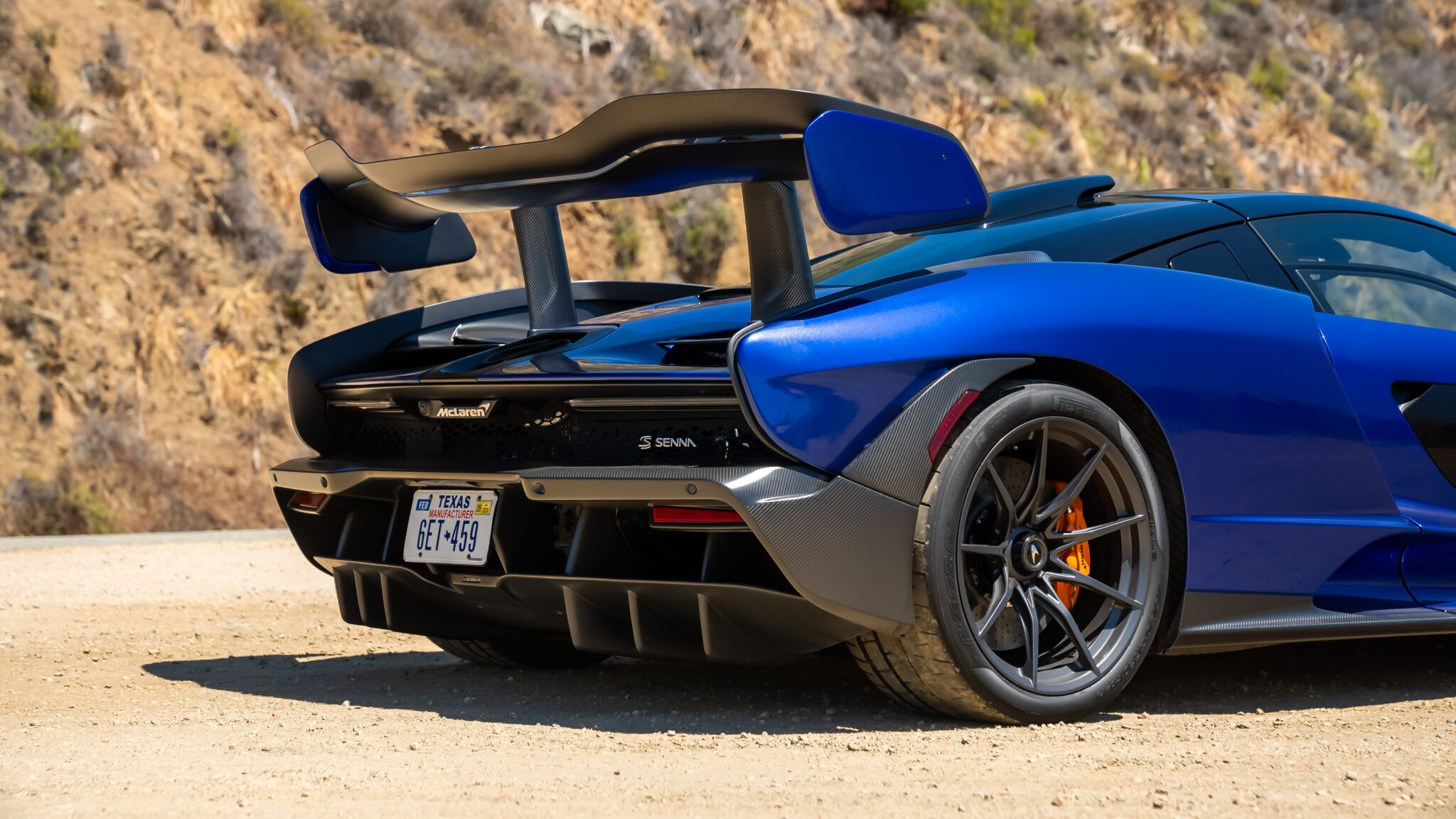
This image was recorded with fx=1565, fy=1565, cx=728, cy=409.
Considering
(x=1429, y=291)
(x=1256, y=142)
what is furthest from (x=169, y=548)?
(x=1256, y=142)

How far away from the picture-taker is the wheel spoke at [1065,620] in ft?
12.1

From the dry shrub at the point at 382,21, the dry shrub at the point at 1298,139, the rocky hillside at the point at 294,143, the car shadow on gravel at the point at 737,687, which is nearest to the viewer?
the car shadow on gravel at the point at 737,687

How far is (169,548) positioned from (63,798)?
577cm

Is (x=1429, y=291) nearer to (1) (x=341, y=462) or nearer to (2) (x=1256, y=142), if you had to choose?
(1) (x=341, y=462)

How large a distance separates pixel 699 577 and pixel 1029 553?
0.78 metres

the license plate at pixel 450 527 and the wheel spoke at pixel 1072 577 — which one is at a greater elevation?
the license plate at pixel 450 527

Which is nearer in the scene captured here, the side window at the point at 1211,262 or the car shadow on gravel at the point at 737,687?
the car shadow on gravel at the point at 737,687

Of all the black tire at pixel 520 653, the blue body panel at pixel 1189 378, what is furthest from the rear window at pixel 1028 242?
the black tire at pixel 520 653

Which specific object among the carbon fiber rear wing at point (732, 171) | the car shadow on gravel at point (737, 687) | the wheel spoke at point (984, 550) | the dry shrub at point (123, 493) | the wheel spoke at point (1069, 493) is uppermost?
the carbon fiber rear wing at point (732, 171)

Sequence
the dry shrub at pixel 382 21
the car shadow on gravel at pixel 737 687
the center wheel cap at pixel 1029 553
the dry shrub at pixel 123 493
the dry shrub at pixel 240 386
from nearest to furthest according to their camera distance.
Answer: the center wheel cap at pixel 1029 553
the car shadow on gravel at pixel 737 687
the dry shrub at pixel 123 493
the dry shrub at pixel 240 386
the dry shrub at pixel 382 21

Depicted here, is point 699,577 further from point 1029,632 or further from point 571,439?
point 1029,632

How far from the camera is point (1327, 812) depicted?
9.20ft

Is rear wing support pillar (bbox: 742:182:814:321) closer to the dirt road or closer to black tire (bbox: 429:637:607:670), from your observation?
the dirt road

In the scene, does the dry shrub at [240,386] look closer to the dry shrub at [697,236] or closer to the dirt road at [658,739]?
the dry shrub at [697,236]
